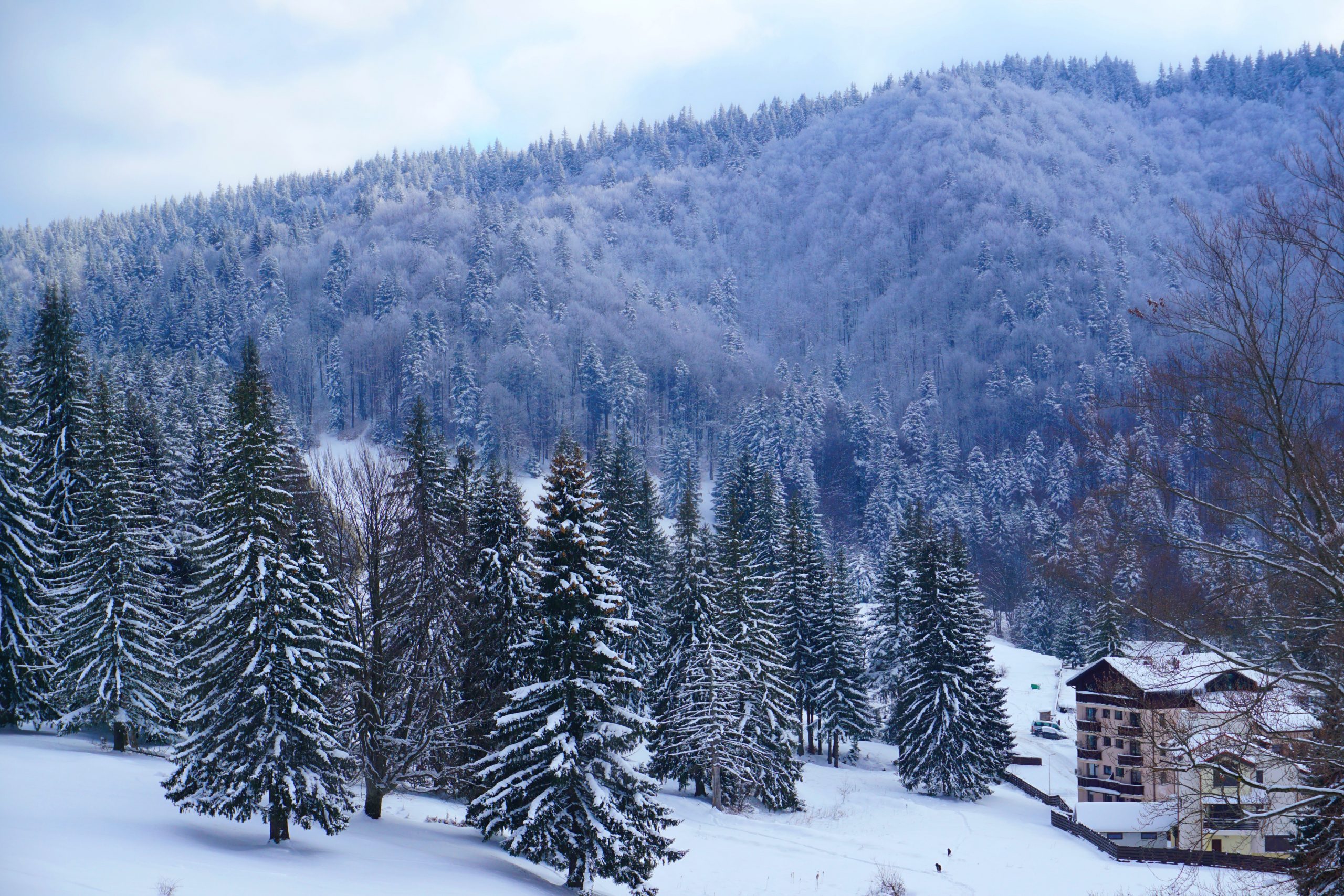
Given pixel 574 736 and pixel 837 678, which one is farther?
pixel 837 678

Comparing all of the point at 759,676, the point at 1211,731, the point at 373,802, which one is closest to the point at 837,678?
the point at 759,676

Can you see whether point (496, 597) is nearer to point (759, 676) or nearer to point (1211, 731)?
point (759, 676)

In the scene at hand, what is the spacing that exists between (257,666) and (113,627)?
49.5 ft

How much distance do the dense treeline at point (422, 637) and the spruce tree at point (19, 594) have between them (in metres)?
0.10

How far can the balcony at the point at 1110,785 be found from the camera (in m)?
44.6

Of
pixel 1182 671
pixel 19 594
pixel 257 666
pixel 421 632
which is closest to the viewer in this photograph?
pixel 1182 671

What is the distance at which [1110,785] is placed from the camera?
45.9 metres

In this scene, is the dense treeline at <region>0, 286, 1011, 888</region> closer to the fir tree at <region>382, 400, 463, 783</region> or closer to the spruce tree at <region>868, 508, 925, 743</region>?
the fir tree at <region>382, 400, 463, 783</region>

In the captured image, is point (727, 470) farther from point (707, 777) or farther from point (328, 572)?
point (328, 572)

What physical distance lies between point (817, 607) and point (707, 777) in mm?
15532

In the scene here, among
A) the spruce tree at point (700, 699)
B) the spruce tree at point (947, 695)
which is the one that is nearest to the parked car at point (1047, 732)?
the spruce tree at point (947, 695)

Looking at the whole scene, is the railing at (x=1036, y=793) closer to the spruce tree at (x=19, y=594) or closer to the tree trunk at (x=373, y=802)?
the tree trunk at (x=373, y=802)

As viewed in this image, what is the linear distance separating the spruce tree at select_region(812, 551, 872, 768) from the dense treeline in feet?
0.61

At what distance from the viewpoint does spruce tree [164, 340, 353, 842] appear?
18.5 metres
